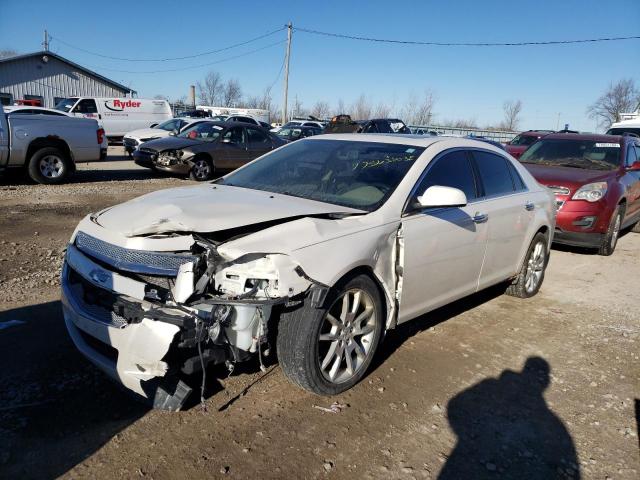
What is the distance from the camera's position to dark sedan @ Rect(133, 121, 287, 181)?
12875 mm

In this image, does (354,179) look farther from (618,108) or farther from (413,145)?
(618,108)

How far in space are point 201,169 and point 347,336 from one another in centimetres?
1077

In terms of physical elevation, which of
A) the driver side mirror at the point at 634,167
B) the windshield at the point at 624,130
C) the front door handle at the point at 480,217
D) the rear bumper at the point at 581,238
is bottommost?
the rear bumper at the point at 581,238

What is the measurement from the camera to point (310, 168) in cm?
418

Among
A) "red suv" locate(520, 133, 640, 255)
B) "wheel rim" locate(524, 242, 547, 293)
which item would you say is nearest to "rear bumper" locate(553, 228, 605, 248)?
"red suv" locate(520, 133, 640, 255)

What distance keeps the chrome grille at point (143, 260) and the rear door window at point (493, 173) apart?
110 inches

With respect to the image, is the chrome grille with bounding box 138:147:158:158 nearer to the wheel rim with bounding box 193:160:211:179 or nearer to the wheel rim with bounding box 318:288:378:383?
the wheel rim with bounding box 193:160:211:179

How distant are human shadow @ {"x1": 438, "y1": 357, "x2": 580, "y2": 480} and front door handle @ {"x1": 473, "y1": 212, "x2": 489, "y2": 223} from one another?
1.22 metres

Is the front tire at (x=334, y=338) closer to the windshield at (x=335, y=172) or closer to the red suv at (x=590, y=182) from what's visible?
the windshield at (x=335, y=172)

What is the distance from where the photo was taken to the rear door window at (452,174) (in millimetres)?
3879

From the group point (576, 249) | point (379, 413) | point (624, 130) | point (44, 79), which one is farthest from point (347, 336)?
point (44, 79)

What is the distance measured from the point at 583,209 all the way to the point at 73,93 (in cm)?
3676

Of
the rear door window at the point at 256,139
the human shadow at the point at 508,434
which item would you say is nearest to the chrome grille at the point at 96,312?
the human shadow at the point at 508,434

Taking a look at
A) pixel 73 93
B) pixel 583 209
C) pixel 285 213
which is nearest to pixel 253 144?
pixel 583 209
